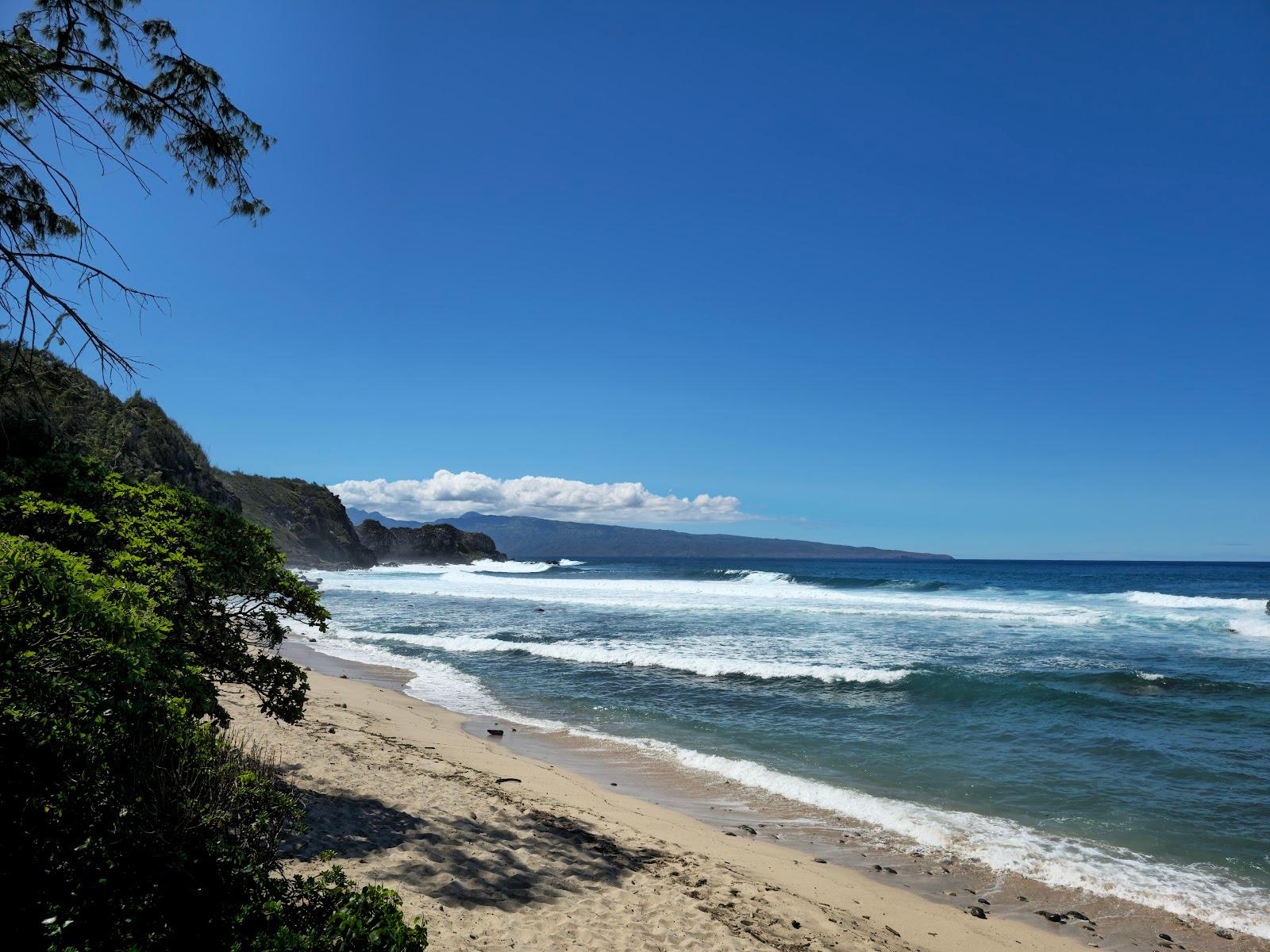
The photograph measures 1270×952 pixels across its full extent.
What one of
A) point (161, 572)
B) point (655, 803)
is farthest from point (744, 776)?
point (161, 572)

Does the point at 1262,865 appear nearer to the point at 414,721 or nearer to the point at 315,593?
the point at 315,593

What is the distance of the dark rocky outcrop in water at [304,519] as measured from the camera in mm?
80613

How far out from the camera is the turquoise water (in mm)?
7891

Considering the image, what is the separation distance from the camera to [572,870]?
588 cm

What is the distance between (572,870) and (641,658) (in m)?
13.7

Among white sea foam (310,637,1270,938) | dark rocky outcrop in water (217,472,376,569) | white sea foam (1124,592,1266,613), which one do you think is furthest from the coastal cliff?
white sea foam (1124,592,1266,613)

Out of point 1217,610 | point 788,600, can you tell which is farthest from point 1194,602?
point 788,600

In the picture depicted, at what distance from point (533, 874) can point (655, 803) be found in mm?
3302

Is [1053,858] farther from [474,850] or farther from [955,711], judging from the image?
[955,711]

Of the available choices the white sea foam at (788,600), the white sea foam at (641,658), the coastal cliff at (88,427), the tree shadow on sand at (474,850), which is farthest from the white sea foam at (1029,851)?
the white sea foam at (788,600)

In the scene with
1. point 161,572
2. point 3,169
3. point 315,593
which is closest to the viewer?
point 161,572

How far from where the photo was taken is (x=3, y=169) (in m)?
6.29

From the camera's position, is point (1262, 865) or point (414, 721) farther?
point (414, 721)

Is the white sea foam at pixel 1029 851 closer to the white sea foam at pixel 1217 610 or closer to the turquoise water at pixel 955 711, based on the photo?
the turquoise water at pixel 955 711
